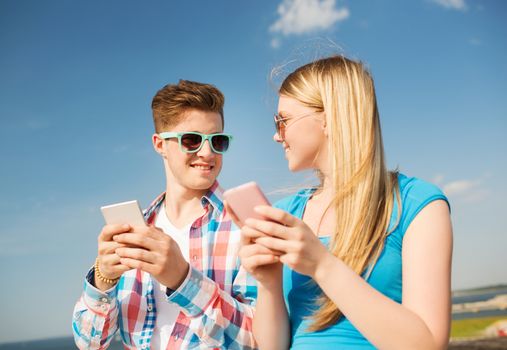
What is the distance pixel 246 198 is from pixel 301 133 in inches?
32.9

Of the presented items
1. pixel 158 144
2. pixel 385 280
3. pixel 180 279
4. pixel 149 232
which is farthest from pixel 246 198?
pixel 158 144

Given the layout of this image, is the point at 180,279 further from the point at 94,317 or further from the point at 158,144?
the point at 158,144

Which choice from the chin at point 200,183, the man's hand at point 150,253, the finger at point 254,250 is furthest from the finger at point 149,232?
the chin at point 200,183

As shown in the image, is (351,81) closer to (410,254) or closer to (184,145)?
(410,254)

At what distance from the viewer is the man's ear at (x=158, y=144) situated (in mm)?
5164

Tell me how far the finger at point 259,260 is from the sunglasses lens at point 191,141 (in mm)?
2159

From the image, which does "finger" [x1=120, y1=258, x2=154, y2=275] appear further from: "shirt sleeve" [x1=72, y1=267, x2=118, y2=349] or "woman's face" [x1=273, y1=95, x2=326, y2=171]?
"woman's face" [x1=273, y1=95, x2=326, y2=171]

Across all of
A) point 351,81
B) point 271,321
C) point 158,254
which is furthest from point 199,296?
point 351,81

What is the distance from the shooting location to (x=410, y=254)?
9.00 feet

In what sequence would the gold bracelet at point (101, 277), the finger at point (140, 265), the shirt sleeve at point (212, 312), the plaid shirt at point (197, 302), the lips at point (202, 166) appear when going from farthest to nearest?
1. the lips at point (202, 166)
2. the gold bracelet at point (101, 277)
3. the plaid shirt at point (197, 302)
4. the shirt sleeve at point (212, 312)
5. the finger at point (140, 265)

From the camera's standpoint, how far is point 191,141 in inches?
189

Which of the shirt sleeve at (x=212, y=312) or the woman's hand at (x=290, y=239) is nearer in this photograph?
the woman's hand at (x=290, y=239)

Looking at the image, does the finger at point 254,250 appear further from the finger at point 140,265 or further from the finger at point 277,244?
the finger at point 140,265

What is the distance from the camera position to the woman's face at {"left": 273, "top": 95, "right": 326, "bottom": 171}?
333cm
